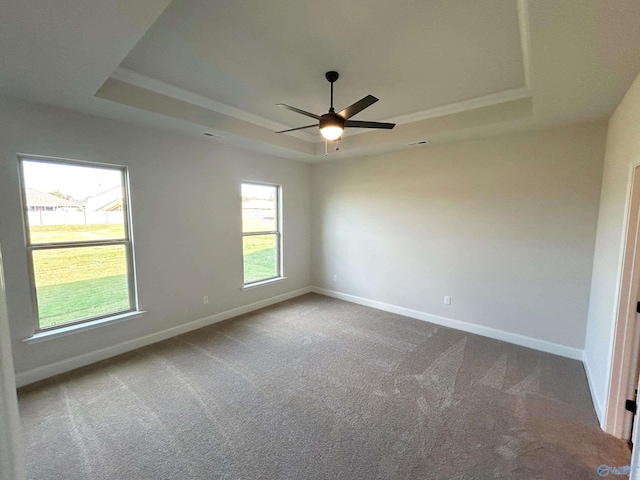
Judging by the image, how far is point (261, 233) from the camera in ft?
16.0

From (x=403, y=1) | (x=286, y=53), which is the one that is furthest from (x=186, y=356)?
(x=403, y=1)

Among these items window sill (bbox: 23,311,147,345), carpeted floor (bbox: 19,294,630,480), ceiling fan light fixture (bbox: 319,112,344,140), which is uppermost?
ceiling fan light fixture (bbox: 319,112,344,140)

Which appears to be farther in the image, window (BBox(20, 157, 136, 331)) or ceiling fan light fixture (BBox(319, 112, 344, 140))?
window (BBox(20, 157, 136, 331))

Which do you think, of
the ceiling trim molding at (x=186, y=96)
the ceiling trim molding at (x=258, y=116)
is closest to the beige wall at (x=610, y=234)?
the ceiling trim molding at (x=258, y=116)

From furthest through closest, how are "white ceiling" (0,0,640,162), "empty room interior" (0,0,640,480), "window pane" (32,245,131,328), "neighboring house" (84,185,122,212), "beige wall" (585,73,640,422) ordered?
"neighboring house" (84,185,122,212) → "window pane" (32,245,131,328) → "beige wall" (585,73,640,422) → "empty room interior" (0,0,640,480) → "white ceiling" (0,0,640,162)

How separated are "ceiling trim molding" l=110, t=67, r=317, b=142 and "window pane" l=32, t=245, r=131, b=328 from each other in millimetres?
1803

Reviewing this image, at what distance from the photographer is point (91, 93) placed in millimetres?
2480

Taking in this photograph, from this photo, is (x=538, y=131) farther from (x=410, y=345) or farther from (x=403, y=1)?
(x=410, y=345)

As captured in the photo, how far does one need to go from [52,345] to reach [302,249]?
3739mm

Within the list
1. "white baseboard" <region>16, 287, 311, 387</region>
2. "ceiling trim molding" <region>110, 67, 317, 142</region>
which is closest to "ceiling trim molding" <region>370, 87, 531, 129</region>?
"ceiling trim molding" <region>110, 67, 317, 142</region>

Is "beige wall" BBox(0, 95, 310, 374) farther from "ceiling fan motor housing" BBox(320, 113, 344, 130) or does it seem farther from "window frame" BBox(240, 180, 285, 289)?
"ceiling fan motor housing" BBox(320, 113, 344, 130)

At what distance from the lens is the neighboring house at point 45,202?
2.72 metres

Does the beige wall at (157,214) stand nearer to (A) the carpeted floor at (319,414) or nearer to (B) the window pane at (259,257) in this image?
(B) the window pane at (259,257)

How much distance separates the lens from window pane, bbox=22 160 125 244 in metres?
2.75
